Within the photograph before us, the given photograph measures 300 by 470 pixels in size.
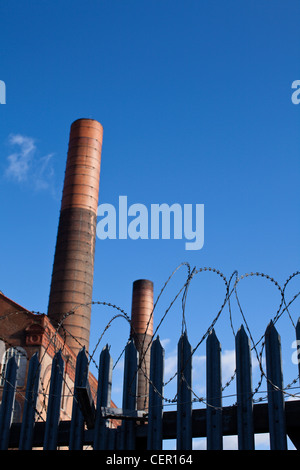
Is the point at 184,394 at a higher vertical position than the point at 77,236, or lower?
lower

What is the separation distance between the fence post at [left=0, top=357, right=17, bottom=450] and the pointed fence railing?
0.01 m

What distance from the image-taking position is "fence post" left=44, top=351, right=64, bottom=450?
6.02m

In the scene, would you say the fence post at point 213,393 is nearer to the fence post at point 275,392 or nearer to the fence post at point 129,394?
the fence post at point 275,392

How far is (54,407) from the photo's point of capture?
243 inches

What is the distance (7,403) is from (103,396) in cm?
116

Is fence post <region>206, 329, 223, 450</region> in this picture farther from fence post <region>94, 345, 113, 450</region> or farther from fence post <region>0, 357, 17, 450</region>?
fence post <region>0, 357, 17, 450</region>

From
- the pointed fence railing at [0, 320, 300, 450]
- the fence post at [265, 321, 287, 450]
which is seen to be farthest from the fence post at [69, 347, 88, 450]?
the fence post at [265, 321, 287, 450]

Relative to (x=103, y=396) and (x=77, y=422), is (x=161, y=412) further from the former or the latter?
(x=77, y=422)

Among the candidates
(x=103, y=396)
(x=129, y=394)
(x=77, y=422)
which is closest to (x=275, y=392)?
(x=129, y=394)

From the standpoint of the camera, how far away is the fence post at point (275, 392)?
5.29 meters

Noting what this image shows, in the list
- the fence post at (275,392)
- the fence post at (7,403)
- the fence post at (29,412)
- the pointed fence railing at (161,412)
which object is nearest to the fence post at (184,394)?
the pointed fence railing at (161,412)

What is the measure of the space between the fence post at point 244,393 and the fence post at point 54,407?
6.43 feet
